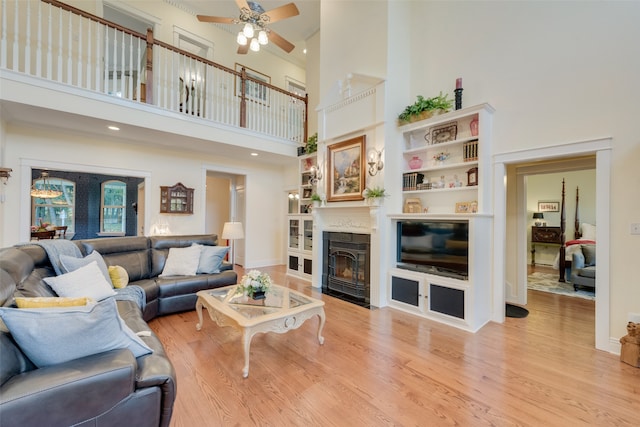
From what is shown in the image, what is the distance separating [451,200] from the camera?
379 cm

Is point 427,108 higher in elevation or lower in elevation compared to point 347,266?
higher

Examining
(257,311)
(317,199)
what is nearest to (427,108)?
(317,199)

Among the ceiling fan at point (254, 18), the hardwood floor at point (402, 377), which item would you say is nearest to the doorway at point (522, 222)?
the hardwood floor at point (402, 377)

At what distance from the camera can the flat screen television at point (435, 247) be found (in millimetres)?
3336

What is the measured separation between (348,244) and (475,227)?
1921 millimetres

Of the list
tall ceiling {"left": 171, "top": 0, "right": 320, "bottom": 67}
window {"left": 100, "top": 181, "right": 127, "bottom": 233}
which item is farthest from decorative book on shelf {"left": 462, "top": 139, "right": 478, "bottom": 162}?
window {"left": 100, "top": 181, "right": 127, "bottom": 233}

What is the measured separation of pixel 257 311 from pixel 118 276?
6.30 ft

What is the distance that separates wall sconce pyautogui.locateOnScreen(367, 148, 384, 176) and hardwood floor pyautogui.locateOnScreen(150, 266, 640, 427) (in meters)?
2.14

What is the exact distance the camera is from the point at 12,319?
118cm

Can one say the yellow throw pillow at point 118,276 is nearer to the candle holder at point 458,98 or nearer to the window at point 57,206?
the candle holder at point 458,98

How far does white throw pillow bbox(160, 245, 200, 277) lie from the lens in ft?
12.3

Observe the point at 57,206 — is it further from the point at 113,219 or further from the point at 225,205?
the point at 225,205

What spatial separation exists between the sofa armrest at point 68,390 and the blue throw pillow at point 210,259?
2641mm

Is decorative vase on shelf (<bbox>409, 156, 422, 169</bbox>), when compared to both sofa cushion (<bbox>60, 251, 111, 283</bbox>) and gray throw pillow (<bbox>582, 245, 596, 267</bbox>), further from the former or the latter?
sofa cushion (<bbox>60, 251, 111, 283</bbox>)
